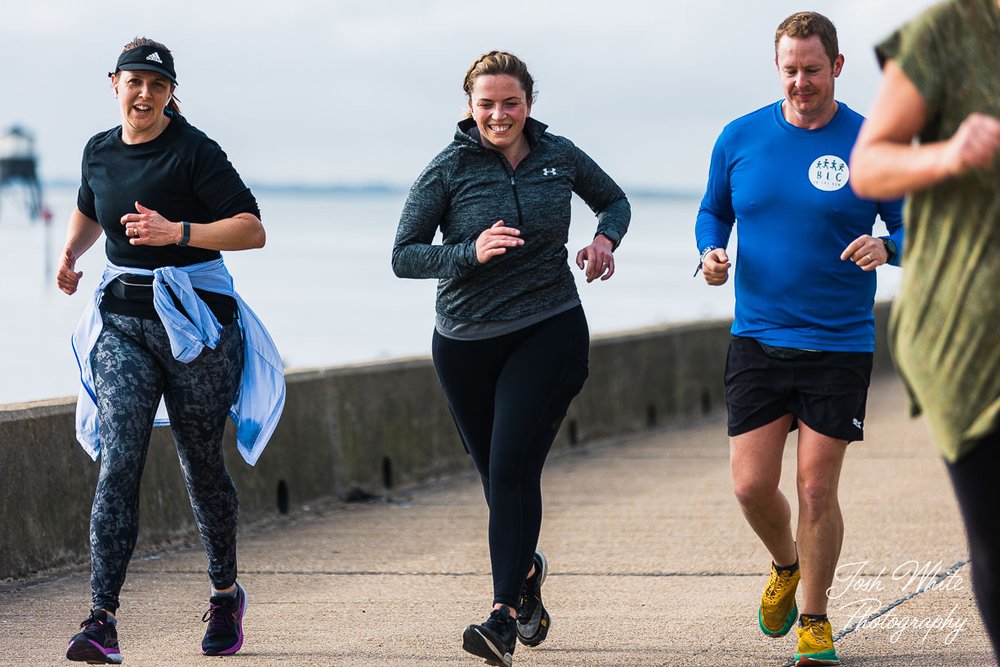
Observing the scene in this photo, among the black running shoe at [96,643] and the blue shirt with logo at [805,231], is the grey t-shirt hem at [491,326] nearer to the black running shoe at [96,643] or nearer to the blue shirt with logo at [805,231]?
the blue shirt with logo at [805,231]

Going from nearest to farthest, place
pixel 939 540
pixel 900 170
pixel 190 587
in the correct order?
1. pixel 900 170
2. pixel 190 587
3. pixel 939 540

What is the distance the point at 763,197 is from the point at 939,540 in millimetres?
2986

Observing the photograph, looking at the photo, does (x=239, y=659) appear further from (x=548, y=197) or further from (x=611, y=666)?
(x=548, y=197)

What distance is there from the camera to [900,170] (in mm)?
3391

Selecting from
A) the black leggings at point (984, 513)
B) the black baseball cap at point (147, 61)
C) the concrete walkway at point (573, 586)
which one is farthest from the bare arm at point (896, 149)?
the black baseball cap at point (147, 61)

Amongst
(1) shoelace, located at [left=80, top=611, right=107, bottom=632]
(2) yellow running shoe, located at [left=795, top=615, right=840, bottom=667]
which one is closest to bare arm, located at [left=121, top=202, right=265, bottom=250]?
(1) shoelace, located at [left=80, top=611, right=107, bottom=632]

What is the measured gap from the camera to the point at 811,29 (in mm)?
5270

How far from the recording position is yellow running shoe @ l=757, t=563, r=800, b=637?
18.6 ft

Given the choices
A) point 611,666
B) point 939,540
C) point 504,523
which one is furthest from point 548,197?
point 939,540

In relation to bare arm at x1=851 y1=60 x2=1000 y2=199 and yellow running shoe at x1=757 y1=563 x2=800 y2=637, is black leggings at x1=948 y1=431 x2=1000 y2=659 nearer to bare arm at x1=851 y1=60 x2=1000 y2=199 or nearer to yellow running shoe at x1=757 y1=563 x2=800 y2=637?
bare arm at x1=851 y1=60 x2=1000 y2=199

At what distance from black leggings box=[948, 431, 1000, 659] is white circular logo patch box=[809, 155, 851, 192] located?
1966mm

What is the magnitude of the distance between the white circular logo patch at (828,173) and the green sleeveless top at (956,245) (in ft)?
5.89

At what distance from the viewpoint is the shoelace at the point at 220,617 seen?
225 inches

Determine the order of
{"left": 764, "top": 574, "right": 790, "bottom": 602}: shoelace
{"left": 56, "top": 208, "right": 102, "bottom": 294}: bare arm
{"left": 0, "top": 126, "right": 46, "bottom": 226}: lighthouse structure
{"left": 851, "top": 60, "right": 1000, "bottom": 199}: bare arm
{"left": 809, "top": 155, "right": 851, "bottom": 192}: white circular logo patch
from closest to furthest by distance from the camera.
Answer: {"left": 851, "top": 60, "right": 1000, "bottom": 199}: bare arm < {"left": 809, "top": 155, "right": 851, "bottom": 192}: white circular logo patch < {"left": 764, "top": 574, "right": 790, "bottom": 602}: shoelace < {"left": 56, "top": 208, "right": 102, "bottom": 294}: bare arm < {"left": 0, "top": 126, "right": 46, "bottom": 226}: lighthouse structure
